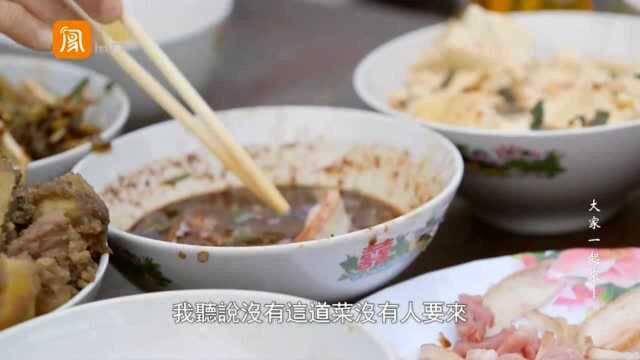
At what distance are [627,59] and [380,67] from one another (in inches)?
17.6

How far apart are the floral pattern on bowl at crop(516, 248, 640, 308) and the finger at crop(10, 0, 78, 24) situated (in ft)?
2.09

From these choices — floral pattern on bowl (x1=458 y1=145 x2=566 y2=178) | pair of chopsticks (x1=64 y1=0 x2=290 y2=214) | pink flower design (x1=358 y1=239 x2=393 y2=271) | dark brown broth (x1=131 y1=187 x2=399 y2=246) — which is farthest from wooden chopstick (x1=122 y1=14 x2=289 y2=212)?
floral pattern on bowl (x1=458 y1=145 x2=566 y2=178)

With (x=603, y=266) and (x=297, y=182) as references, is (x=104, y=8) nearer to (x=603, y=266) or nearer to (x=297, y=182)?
(x=297, y=182)

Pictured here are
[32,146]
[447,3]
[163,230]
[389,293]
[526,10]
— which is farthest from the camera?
[447,3]

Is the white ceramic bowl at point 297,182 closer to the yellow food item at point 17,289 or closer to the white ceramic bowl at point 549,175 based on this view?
the white ceramic bowl at point 549,175

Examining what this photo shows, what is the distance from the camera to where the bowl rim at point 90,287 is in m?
0.98

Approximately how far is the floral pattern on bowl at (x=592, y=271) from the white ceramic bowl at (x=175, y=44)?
0.74 metres

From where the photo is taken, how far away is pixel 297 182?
146cm

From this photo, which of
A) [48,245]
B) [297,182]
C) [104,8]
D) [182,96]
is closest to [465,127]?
[297,182]

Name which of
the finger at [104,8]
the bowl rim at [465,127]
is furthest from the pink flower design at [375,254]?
the finger at [104,8]

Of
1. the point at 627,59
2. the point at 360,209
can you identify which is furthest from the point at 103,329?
the point at 627,59

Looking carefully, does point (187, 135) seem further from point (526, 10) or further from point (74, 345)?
point (526, 10)

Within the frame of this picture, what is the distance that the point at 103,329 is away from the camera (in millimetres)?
974

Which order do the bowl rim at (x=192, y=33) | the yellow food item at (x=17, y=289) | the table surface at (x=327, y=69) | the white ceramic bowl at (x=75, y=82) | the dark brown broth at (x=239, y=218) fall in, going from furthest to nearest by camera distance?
1. the bowl rim at (x=192, y=33)
2. the white ceramic bowl at (x=75, y=82)
3. the table surface at (x=327, y=69)
4. the dark brown broth at (x=239, y=218)
5. the yellow food item at (x=17, y=289)
